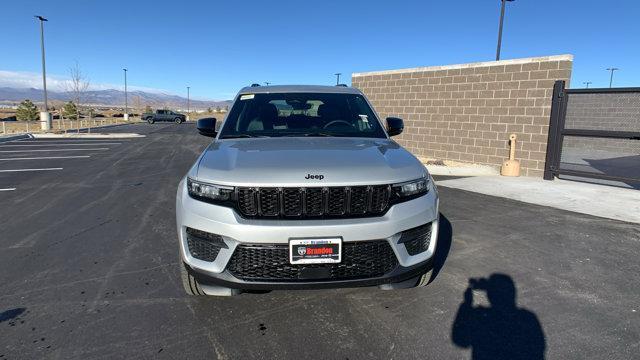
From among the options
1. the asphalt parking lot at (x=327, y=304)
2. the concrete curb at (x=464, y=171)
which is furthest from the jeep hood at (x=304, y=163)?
the concrete curb at (x=464, y=171)

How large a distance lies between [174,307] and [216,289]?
2.00 ft

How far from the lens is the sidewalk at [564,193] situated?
641 cm

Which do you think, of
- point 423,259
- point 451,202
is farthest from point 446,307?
point 451,202

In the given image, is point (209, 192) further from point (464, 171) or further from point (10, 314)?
point (464, 171)

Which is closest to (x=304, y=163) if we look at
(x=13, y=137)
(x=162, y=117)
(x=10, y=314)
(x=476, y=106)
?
(x=10, y=314)

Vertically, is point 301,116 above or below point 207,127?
above

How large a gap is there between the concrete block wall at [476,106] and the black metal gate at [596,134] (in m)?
0.30

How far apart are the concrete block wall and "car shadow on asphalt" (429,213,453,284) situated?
5158mm

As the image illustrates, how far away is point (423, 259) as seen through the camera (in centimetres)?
283

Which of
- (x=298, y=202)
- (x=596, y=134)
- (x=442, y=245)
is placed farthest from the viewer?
(x=596, y=134)

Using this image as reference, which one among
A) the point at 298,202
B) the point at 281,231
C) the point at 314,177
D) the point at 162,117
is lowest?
the point at 281,231

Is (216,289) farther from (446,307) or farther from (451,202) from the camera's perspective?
(451,202)

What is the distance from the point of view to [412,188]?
284 centimetres

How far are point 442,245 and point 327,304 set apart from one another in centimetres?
195
